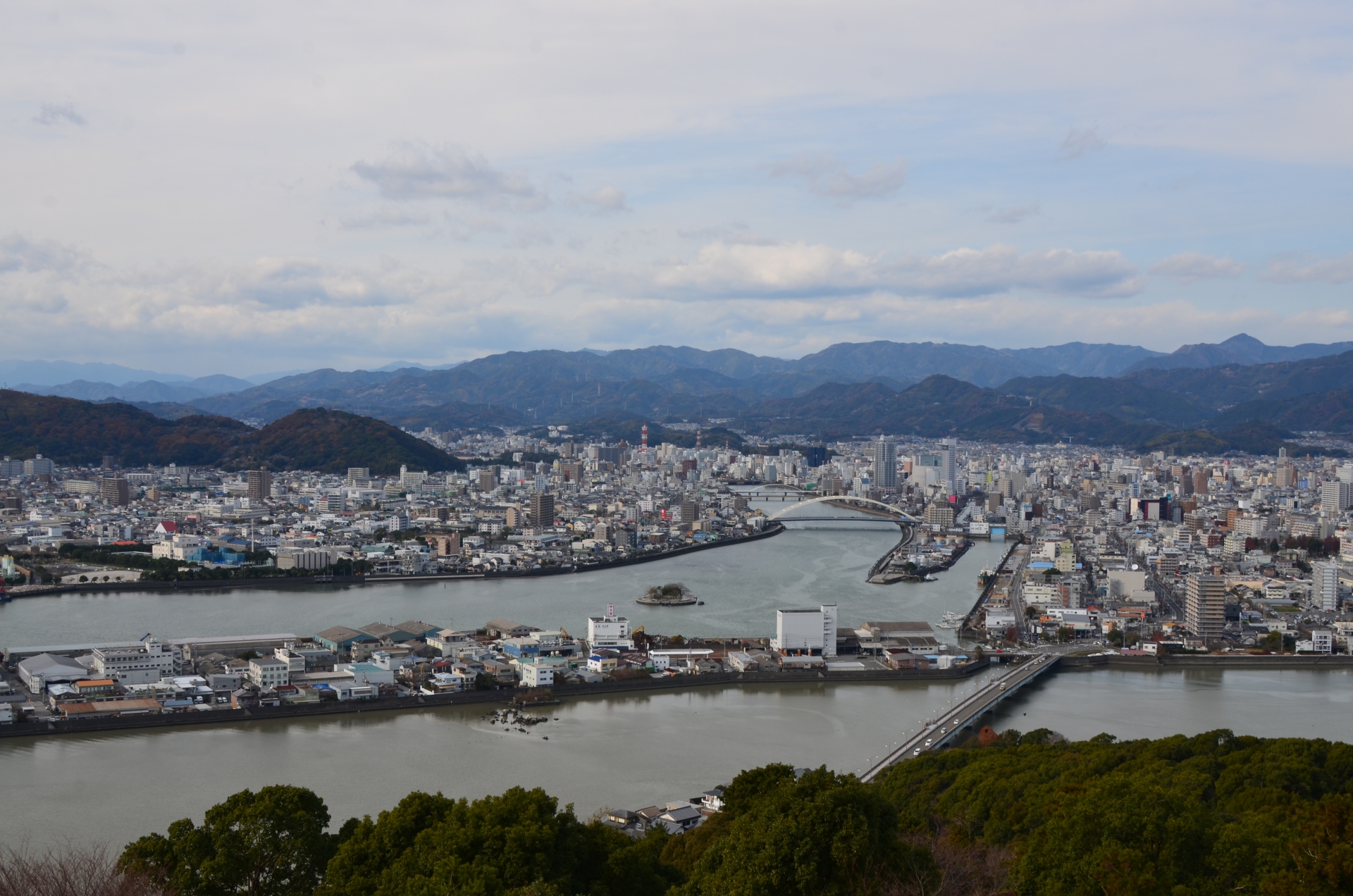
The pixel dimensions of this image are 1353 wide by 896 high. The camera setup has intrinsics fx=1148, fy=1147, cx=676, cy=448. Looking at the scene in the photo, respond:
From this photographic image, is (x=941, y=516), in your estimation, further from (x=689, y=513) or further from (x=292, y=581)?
(x=292, y=581)

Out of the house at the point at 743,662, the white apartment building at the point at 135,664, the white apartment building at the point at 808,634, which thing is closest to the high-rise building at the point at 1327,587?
the white apartment building at the point at 808,634

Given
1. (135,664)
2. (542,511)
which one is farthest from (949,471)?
(135,664)

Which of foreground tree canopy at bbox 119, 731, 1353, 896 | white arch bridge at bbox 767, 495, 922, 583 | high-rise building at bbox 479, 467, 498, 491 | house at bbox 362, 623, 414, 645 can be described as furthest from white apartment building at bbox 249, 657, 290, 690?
high-rise building at bbox 479, 467, 498, 491

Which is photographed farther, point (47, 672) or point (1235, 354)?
point (1235, 354)

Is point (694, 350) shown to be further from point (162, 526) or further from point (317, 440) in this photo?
point (162, 526)

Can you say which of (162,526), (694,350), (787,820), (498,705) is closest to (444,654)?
(498,705)

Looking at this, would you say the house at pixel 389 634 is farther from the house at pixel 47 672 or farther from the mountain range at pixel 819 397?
the mountain range at pixel 819 397
